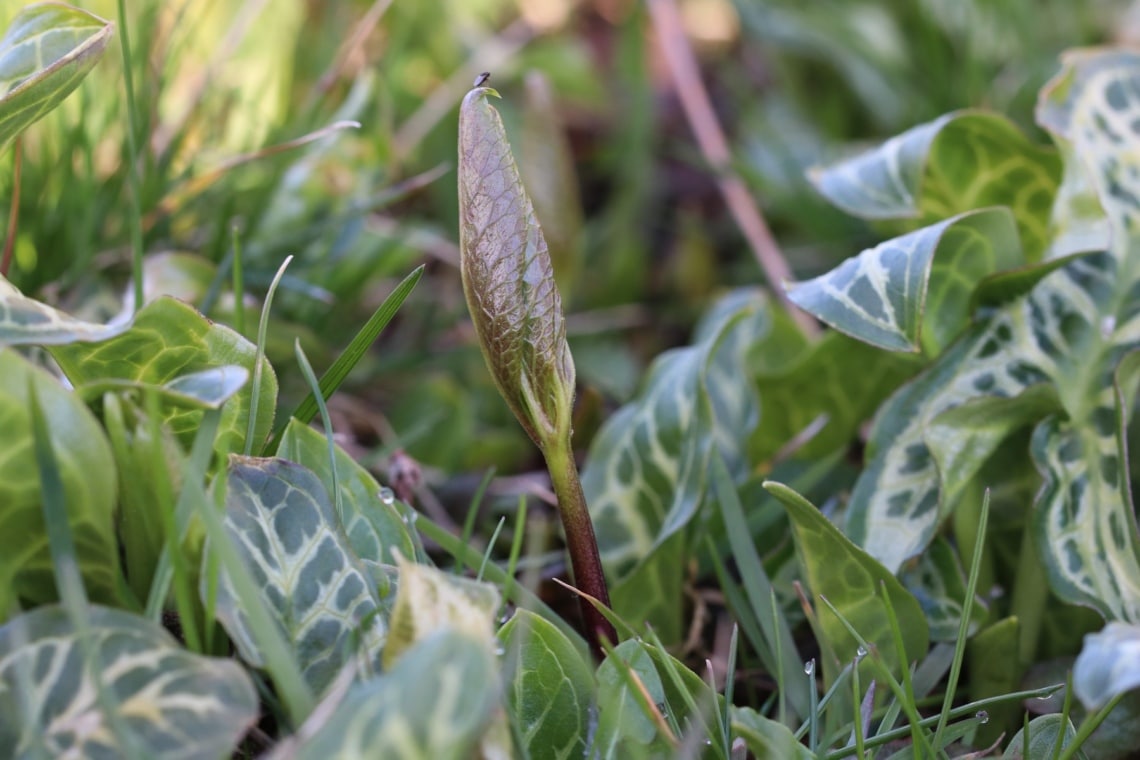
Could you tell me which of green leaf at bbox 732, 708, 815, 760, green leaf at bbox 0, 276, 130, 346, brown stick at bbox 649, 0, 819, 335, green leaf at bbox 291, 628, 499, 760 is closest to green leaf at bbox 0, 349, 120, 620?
green leaf at bbox 0, 276, 130, 346

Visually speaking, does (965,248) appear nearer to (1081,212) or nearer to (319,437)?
(1081,212)

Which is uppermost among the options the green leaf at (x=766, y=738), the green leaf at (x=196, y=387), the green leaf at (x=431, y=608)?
the green leaf at (x=196, y=387)

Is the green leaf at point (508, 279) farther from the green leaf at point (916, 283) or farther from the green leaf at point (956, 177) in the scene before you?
the green leaf at point (956, 177)

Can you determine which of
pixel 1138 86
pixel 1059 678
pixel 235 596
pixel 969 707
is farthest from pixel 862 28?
pixel 235 596

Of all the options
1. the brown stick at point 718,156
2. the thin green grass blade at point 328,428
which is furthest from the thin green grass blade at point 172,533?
the brown stick at point 718,156

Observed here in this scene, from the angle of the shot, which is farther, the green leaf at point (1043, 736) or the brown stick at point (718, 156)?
the brown stick at point (718, 156)

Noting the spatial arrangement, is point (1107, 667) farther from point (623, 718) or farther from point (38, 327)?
point (38, 327)

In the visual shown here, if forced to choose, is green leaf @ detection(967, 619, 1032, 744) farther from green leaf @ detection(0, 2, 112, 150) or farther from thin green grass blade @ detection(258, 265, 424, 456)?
green leaf @ detection(0, 2, 112, 150)
